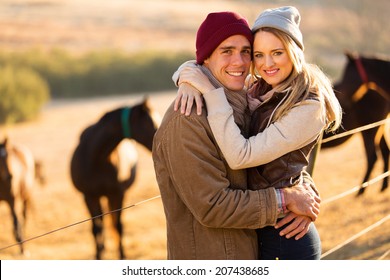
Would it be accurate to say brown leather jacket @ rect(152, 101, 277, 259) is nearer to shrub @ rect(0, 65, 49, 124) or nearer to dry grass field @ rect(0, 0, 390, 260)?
dry grass field @ rect(0, 0, 390, 260)

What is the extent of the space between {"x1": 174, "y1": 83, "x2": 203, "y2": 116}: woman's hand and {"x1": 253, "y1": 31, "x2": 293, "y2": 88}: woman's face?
26 centimetres

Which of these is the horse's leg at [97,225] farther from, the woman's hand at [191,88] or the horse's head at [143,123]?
the woman's hand at [191,88]

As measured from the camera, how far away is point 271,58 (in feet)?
7.00

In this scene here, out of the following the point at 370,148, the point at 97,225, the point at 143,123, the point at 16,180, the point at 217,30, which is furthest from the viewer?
the point at 370,148

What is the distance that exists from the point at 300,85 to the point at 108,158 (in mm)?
3594

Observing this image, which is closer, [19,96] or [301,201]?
[301,201]

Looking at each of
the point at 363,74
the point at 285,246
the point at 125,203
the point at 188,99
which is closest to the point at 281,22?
the point at 188,99

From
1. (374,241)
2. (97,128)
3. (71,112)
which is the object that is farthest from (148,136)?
(71,112)

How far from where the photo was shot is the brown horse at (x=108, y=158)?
5188 millimetres

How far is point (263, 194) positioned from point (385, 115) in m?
5.32

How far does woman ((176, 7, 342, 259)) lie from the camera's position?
2.03 meters

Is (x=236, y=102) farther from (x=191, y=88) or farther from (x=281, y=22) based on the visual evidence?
(x=281, y=22)

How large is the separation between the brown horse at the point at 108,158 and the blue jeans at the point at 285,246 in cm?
302

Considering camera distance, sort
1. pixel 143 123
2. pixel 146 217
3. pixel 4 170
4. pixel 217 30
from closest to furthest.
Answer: pixel 217 30 < pixel 143 123 < pixel 4 170 < pixel 146 217
